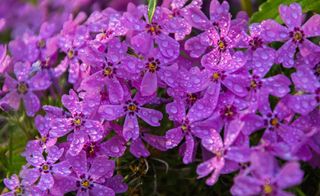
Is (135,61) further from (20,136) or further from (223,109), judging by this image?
(20,136)

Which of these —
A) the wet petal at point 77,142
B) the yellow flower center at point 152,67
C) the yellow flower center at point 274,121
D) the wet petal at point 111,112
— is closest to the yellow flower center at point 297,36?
the yellow flower center at point 274,121

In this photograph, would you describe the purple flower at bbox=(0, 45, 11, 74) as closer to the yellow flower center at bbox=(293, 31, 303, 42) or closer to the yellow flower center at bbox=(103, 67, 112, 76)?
the yellow flower center at bbox=(103, 67, 112, 76)

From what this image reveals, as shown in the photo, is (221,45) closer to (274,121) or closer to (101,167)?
(274,121)

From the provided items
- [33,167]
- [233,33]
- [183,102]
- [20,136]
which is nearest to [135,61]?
[183,102]

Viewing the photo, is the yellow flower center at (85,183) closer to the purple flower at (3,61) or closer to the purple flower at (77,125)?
the purple flower at (77,125)

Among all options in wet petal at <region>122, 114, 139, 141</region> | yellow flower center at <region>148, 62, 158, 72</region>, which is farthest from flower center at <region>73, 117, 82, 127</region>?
yellow flower center at <region>148, 62, 158, 72</region>

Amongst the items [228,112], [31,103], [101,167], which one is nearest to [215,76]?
[228,112]
